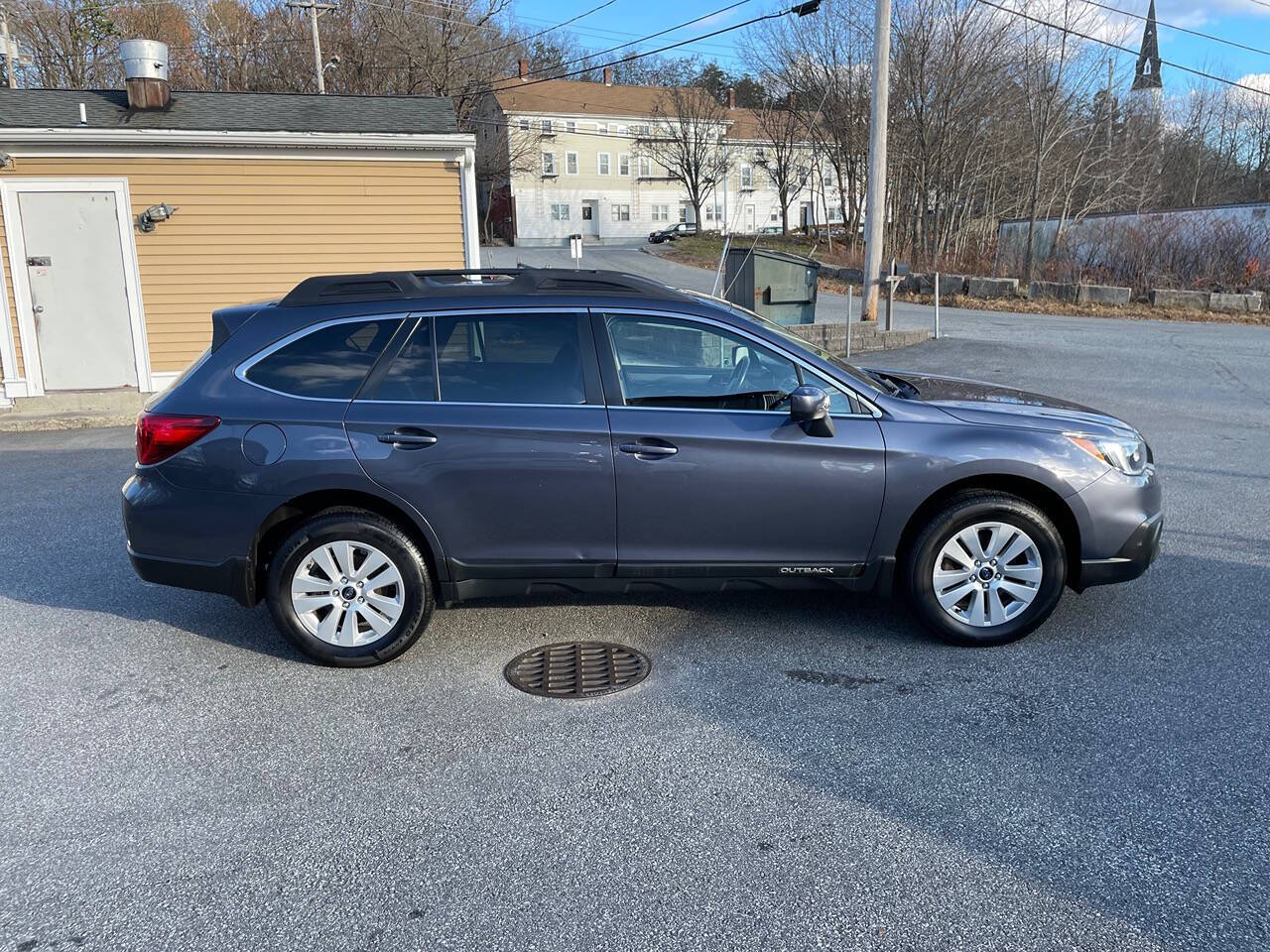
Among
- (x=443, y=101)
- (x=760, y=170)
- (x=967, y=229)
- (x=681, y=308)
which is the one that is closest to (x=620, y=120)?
(x=760, y=170)

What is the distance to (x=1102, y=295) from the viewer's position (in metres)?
20.8

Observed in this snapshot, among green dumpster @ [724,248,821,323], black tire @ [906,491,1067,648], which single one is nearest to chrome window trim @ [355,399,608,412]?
black tire @ [906,491,1067,648]

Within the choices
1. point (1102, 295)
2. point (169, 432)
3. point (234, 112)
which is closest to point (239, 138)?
point (234, 112)

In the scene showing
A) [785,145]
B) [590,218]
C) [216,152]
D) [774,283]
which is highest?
[785,145]

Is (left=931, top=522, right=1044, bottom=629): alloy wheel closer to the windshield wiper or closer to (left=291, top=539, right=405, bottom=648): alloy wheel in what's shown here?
the windshield wiper

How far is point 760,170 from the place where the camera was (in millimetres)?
67500

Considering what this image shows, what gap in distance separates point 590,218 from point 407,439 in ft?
199

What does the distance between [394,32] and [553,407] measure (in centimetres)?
4108

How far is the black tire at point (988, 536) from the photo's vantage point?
14.3 ft

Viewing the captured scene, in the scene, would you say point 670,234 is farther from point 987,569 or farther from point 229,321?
point 987,569

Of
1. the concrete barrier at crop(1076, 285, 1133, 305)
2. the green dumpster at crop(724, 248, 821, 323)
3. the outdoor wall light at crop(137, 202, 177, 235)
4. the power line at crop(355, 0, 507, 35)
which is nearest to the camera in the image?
the outdoor wall light at crop(137, 202, 177, 235)

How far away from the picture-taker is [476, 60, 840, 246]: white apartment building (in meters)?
55.9

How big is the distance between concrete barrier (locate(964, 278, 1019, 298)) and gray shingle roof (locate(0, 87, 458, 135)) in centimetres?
1463

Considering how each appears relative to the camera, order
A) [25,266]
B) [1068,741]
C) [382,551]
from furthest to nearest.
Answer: [25,266] → [382,551] → [1068,741]
